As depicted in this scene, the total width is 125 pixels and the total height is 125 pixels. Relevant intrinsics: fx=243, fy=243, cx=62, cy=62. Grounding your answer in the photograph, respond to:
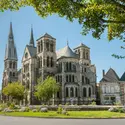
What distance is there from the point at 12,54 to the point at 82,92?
145ft

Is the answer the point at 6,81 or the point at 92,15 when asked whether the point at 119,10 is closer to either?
the point at 92,15

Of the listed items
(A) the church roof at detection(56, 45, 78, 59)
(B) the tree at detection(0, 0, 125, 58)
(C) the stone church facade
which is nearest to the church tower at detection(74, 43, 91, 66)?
(C) the stone church facade

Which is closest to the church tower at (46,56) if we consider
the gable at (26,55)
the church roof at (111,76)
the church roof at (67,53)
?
the church roof at (67,53)

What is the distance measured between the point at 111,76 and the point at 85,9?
76612mm

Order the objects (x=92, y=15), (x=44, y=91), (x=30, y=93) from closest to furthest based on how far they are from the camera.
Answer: (x=92, y=15)
(x=44, y=91)
(x=30, y=93)

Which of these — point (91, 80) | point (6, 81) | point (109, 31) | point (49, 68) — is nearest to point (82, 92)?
point (91, 80)

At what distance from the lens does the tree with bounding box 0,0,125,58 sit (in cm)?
1005

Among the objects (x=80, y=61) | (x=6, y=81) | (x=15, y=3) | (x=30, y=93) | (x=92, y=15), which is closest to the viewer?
(x=92, y=15)

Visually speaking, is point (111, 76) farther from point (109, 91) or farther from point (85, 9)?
point (85, 9)

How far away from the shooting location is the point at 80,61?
300ft

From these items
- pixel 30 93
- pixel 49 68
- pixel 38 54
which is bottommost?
pixel 30 93

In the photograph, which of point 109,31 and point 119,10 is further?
point 109,31

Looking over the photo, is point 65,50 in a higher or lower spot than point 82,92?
higher

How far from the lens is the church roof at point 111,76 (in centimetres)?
8369
